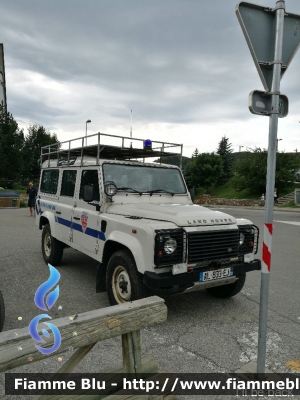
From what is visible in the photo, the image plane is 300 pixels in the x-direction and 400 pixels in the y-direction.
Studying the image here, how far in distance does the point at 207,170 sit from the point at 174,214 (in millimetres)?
43488

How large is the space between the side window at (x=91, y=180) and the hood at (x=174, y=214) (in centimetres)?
42

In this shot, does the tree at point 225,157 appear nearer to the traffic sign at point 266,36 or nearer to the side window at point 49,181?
the side window at point 49,181

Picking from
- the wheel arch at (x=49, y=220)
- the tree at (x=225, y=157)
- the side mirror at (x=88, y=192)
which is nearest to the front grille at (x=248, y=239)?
the side mirror at (x=88, y=192)

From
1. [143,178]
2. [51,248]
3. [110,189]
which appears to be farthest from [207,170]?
[110,189]

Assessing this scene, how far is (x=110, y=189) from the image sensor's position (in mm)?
4801

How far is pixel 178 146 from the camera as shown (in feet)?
20.2

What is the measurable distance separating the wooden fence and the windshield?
9.48 feet

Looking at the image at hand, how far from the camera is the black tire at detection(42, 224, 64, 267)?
6.45m

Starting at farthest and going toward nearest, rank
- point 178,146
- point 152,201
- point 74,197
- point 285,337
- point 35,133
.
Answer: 1. point 35,133
2. point 178,146
3. point 74,197
4. point 152,201
5. point 285,337

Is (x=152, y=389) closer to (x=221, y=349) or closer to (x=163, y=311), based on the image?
(x=163, y=311)

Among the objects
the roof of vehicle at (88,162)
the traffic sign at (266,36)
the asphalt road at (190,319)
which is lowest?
the asphalt road at (190,319)

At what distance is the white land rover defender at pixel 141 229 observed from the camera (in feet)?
12.3

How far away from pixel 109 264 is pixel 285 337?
7.63 feet

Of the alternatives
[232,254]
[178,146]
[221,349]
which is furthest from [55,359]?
[178,146]
